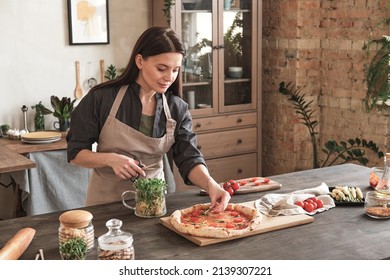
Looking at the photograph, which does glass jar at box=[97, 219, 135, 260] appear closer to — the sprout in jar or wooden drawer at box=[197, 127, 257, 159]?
the sprout in jar

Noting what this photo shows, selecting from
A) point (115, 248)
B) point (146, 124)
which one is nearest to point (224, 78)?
point (146, 124)

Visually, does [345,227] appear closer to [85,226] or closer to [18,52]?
[85,226]

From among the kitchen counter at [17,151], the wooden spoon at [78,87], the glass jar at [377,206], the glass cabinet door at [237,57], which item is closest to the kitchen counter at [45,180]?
the kitchen counter at [17,151]

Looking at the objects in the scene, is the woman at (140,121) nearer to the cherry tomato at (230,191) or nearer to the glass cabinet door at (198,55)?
the cherry tomato at (230,191)

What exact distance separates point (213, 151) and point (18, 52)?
6.05ft

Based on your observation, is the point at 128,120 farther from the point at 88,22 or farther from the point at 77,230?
Answer: the point at 88,22

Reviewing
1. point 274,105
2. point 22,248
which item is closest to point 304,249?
Result: point 22,248

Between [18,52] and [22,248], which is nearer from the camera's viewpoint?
[22,248]

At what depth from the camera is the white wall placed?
477 centimetres

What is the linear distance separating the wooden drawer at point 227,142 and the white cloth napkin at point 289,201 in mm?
2514

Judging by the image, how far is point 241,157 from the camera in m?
5.54

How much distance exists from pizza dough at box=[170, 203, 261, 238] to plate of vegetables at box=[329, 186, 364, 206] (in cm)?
46

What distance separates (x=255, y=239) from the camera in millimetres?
2213

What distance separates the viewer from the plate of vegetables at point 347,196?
2.64 m
